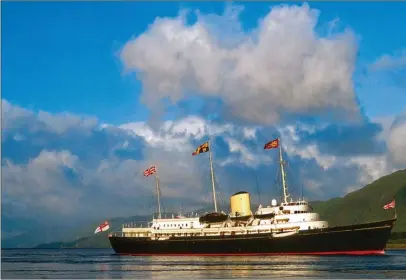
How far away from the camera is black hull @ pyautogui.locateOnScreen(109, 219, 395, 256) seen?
330 ft

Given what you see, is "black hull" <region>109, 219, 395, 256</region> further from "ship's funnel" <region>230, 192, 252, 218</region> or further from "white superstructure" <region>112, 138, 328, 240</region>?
"ship's funnel" <region>230, 192, 252, 218</region>

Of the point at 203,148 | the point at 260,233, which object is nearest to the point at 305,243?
the point at 260,233

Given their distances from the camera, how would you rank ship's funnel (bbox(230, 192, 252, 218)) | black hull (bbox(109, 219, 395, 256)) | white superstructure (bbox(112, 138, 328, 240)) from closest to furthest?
1. black hull (bbox(109, 219, 395, 256))
2. white superstructure (bbox(112, 138, 328, 240))
3. ship's funnel (bbox(230, 192, 252, 218))

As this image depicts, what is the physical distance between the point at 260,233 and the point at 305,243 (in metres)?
8.44

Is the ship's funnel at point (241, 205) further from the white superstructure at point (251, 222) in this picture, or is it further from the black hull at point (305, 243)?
the black hull at point (305, 243)

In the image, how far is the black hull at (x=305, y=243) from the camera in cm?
10069

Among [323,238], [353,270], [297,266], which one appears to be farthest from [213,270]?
[323,238]

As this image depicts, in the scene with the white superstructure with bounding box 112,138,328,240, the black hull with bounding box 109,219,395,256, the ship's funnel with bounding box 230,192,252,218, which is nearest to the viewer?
the black hull with bounding box 109,219,395,256

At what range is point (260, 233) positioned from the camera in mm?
107000

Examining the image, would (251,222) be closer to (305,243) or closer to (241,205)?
(241,205)

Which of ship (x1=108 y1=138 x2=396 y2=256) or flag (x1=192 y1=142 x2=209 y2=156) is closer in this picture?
ship (x1=108 y1=138 x2=396 y2=256)

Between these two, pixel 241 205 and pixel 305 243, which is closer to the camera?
pixel 305 243

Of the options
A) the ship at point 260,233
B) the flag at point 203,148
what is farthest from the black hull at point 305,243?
the flag at point 203,148

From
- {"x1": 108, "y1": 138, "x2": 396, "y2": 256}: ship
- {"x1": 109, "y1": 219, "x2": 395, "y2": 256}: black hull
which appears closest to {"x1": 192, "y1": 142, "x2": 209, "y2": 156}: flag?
{"x1": 108, "y1": 138, "x2": 396, "y2": 256}: ship
